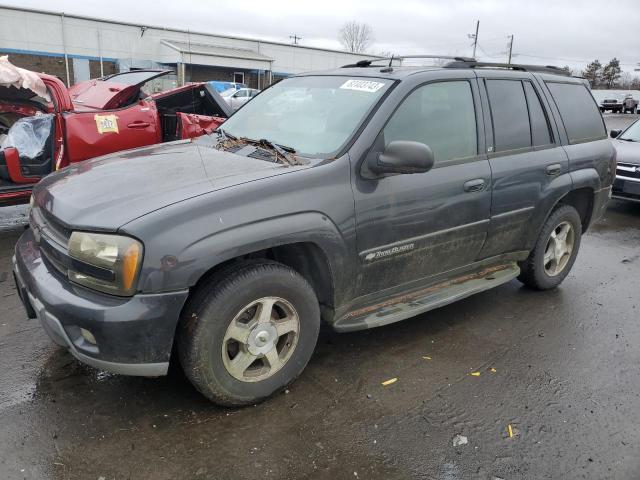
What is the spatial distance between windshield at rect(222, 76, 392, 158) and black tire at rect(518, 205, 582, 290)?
205 cm

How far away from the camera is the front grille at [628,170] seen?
7.93m

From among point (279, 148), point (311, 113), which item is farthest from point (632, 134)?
point (279, 148)

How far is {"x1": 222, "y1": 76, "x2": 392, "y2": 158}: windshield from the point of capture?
321cm

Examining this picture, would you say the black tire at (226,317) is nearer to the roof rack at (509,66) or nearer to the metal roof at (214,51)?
the roof rack at (509,66)

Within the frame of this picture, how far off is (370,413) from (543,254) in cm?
248

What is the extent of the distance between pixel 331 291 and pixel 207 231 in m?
0.90

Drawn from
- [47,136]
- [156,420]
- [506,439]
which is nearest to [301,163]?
[156,420]

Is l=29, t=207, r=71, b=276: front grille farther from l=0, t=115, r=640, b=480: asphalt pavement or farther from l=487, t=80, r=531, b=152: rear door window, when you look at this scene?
l=487, t=80, r=531, b=152: rear door window

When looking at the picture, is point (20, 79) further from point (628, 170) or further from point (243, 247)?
point (628, 170)

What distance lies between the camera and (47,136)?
605 centimetres

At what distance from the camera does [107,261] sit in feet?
7.76

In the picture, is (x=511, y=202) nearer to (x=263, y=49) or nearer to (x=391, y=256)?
(x=391, y=256)

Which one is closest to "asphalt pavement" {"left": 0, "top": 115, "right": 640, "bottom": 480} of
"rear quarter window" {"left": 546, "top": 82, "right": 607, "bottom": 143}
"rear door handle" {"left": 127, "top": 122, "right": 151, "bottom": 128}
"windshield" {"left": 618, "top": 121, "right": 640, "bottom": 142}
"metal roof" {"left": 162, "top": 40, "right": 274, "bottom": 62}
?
"rear quarter window" {"left": 546, "top": 82, "right": 607, "bottom": 143}

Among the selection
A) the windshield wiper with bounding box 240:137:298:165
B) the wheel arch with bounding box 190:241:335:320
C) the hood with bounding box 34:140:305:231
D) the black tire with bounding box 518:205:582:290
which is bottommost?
the black tire with bounding box 518:205:582:290
